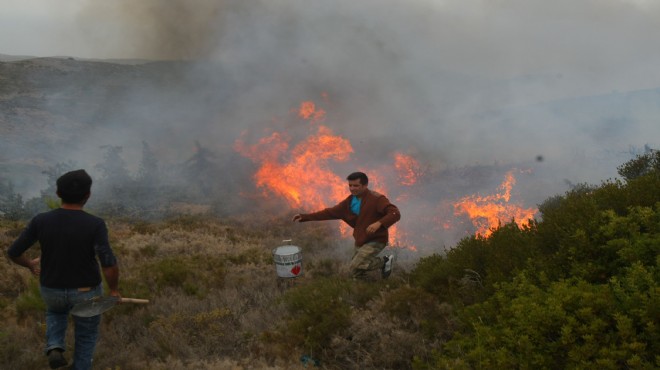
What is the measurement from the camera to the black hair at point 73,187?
11.8 ft

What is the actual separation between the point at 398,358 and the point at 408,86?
31.9 meters

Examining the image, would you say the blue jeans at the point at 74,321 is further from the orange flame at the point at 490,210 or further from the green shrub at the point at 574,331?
the orange flame at the point at 490,210

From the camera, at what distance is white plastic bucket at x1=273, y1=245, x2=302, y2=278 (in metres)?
6.80

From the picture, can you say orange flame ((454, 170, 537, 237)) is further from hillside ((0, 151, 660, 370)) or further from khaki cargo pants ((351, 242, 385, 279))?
hillside ((0, 151, 660, 370))

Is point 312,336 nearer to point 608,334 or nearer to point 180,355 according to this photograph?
point 180,355

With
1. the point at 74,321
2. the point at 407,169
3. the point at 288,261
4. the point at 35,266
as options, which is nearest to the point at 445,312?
the point at 288,261

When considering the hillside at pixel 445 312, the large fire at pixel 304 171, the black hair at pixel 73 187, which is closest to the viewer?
the hillside at pixel 445 312

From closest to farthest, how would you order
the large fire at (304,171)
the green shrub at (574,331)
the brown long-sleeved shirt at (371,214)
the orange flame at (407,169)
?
the green shrub at (574,331) < the brown long-sleeved shirt at (371,214) < the large fire at (304,171) < the orange flame at (407,169)

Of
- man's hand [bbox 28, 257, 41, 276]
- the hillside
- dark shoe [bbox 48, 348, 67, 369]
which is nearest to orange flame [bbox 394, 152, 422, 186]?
the hillside

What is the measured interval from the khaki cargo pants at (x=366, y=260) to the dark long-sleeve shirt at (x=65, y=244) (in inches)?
148

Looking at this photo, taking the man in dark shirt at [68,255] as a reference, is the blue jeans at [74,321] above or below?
below

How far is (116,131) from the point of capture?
118 ft

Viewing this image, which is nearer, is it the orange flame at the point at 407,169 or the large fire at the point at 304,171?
the large fire at the point at 304,171

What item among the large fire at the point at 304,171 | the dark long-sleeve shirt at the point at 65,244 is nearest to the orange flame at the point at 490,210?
the large fire at the point at 304,171
